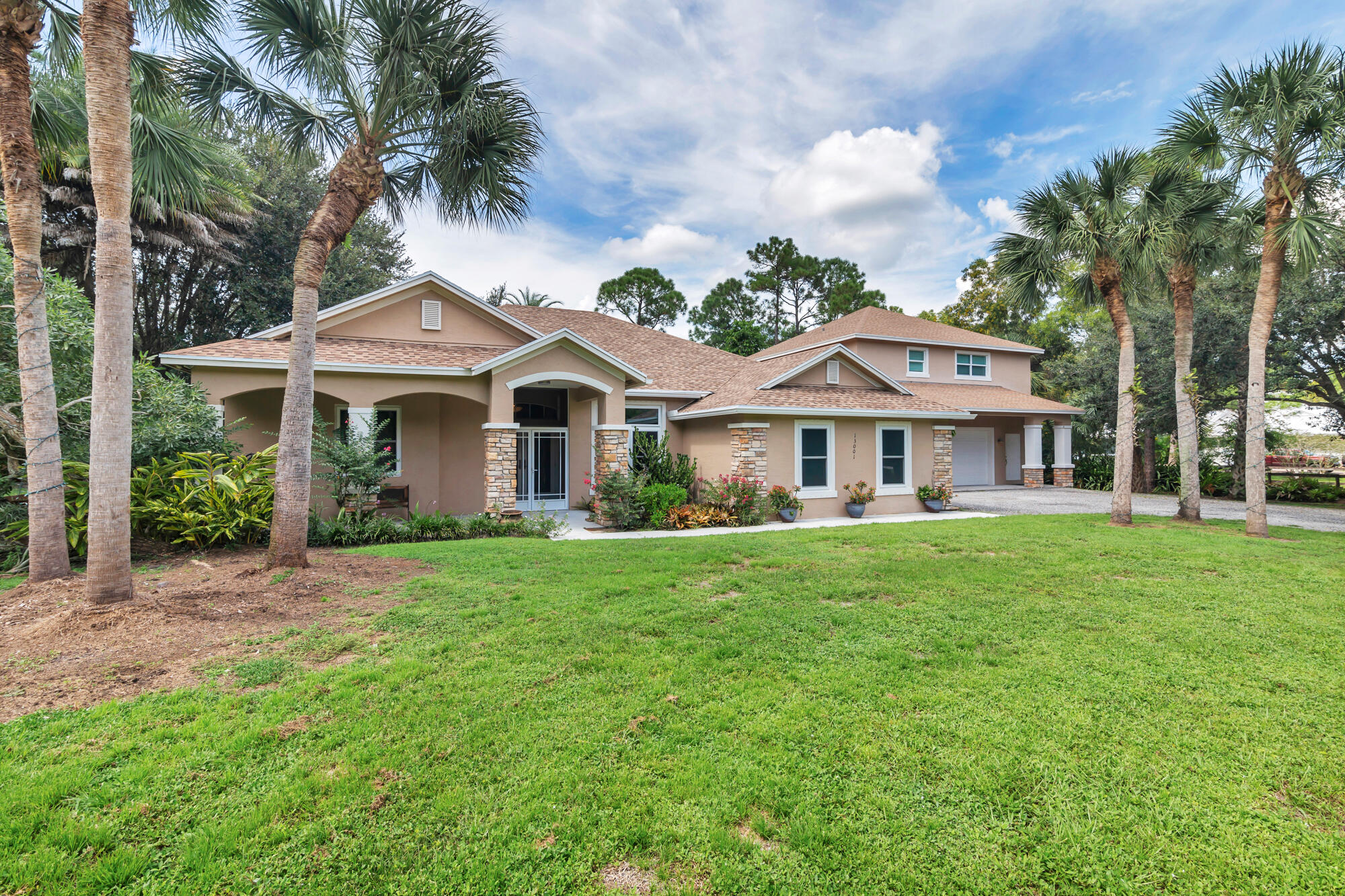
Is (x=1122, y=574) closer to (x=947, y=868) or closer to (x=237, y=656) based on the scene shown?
(x=947, y=868)

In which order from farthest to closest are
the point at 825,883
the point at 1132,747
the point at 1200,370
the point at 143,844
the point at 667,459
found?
the point at 1200,370 < the point at 667,459 < the point at 1132,747 < the point at 143,844 < the point at 825,883

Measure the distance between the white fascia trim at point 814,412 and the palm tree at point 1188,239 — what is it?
14.0ft

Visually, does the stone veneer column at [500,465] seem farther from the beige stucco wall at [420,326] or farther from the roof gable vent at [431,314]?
the roof gable vent at [431,314]

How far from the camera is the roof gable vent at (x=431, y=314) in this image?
521 inches

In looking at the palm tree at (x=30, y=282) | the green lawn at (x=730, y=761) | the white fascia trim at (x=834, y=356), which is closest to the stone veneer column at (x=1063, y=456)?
the white fascia trim at (x=834, y=356)

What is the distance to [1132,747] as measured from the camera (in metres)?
3.31

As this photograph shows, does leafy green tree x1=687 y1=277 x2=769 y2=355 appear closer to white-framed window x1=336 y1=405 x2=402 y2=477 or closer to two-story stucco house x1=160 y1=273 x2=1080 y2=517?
two-story stucco house x1=160 y1=273 x2=1080 y2=517

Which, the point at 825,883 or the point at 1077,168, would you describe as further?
the point at 1077,168

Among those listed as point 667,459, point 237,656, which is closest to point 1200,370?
point 667,459

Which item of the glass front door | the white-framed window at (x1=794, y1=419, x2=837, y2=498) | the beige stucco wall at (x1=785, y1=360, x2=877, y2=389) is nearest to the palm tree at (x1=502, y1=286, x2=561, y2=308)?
the glass front door

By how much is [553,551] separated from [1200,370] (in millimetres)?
21348

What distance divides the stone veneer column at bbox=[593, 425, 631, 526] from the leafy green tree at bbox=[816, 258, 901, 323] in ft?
84.0

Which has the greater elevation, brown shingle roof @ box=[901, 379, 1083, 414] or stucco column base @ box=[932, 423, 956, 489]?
brown shingle roof @ box=[901, 379, 1083, 414]

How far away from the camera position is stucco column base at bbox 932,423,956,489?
14.5 metres
